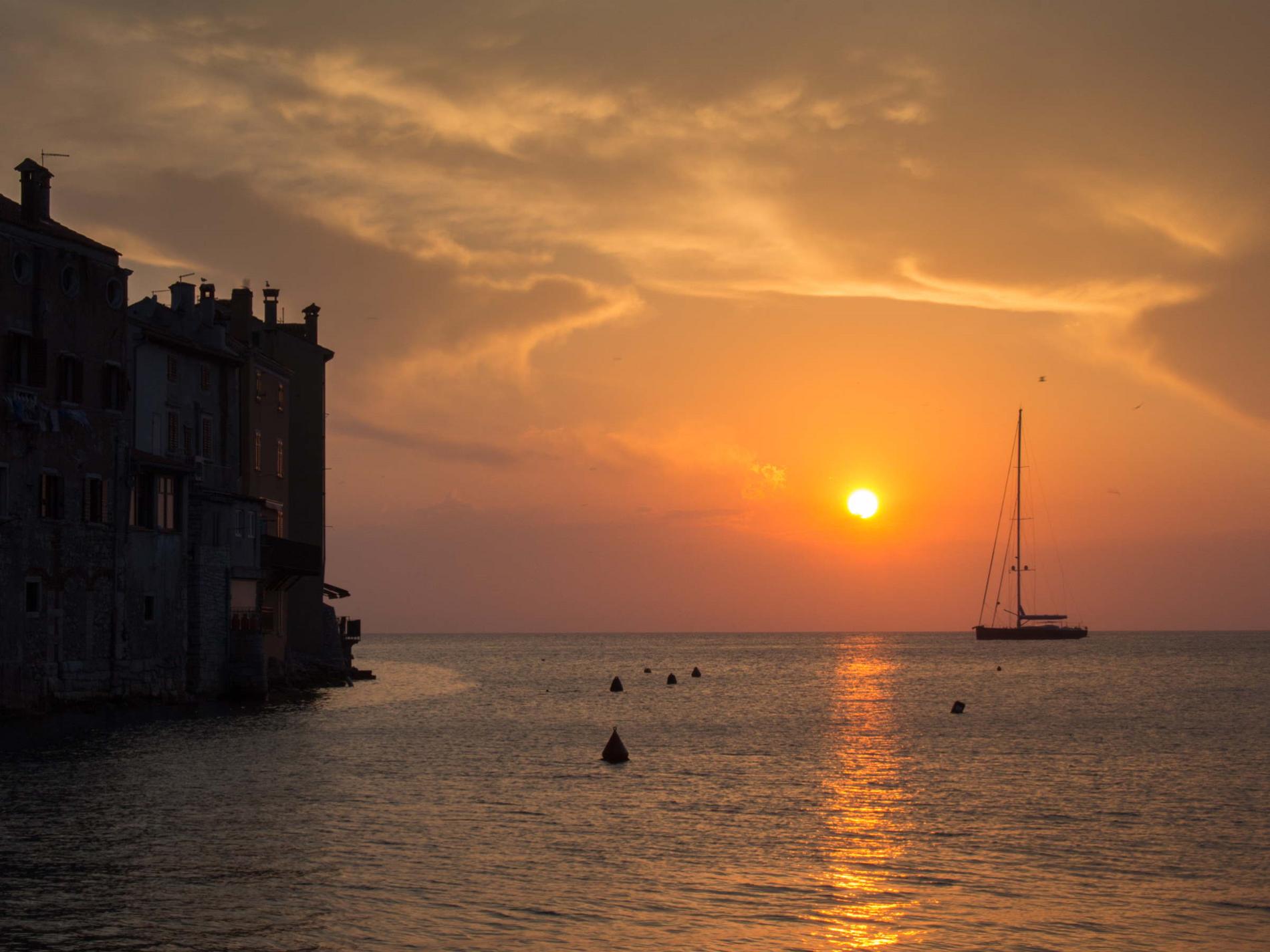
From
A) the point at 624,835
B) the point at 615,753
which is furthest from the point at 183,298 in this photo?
the point at 624,835

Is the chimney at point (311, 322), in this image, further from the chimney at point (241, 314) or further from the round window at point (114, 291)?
the round window at point (114, 291)

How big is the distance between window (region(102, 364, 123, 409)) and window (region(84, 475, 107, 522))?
9.78 ft

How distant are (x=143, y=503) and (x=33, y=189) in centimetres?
1282

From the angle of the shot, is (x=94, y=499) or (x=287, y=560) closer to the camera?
(x=94, y=499)

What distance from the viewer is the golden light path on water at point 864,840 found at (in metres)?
19.5

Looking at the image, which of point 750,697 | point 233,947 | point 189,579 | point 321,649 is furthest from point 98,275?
point 750,697

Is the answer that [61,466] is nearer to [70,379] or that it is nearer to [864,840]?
[70,379]

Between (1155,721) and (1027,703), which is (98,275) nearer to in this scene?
(1155,721)

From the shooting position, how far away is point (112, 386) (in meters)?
53.1

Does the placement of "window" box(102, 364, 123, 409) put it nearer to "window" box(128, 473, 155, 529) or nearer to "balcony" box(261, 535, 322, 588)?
"window" box(128, 473, 155, 529)

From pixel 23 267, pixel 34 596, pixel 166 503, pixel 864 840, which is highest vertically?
pixel 23 267

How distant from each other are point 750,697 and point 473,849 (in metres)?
61.4

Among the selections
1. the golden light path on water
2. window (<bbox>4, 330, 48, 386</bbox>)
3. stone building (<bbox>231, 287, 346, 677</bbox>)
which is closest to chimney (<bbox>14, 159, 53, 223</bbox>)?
window (<bbox>4, 330, 48, 386</bbox>)

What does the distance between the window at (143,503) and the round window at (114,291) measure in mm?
6803
